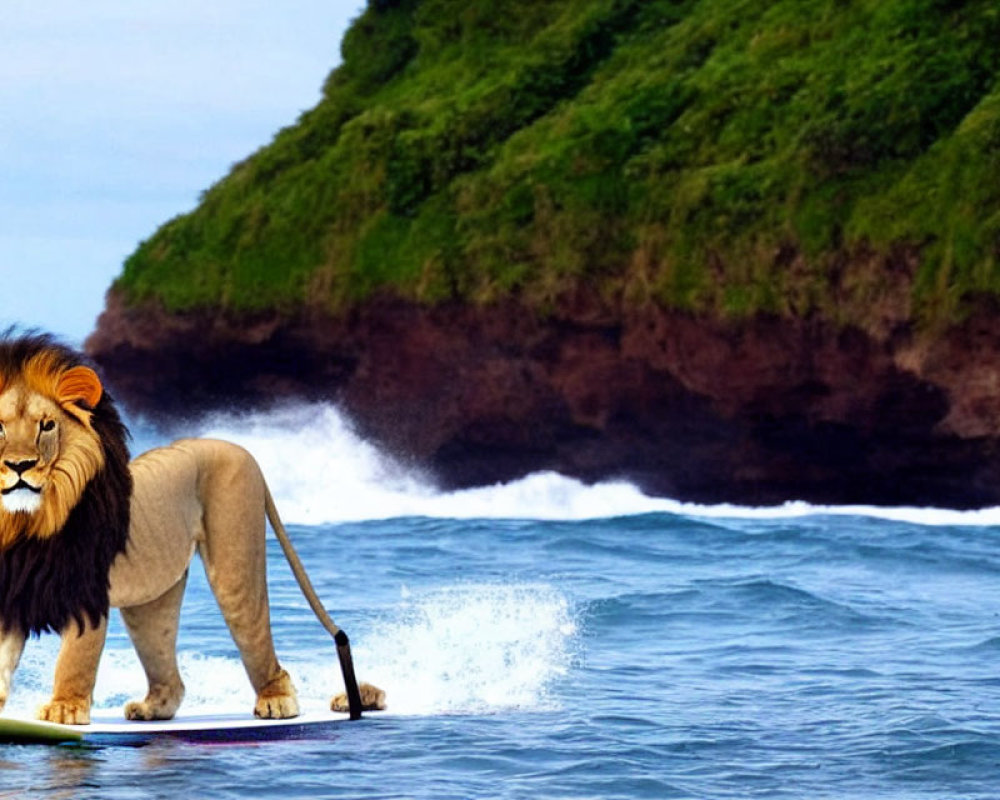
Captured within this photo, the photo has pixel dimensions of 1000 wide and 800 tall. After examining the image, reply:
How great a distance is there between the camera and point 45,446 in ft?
22.3

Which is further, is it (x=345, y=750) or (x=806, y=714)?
(x=806, y=714)

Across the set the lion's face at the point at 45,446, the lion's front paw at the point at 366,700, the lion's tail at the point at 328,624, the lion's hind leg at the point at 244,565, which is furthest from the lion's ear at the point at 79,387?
the lion's front paw at the point at 366,700

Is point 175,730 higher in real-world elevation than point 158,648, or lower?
lower

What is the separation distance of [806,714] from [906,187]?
1303 cm

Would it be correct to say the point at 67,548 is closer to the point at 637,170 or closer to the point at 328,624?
the point at 328,624

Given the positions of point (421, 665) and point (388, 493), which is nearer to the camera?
point (421, 665)

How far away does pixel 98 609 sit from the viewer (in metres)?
7.10

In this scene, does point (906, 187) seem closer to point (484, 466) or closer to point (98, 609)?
point (484, 466)

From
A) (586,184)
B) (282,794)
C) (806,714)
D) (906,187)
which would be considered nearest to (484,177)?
(586,184)

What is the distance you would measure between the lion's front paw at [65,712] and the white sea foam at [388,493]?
13085mm

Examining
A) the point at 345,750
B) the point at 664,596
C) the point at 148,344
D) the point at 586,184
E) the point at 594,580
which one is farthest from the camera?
the point at 148,344

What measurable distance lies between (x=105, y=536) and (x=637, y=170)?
1742 cm

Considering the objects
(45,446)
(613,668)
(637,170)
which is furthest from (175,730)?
(637,170)

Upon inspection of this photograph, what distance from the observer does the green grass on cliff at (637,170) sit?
2094 cm
